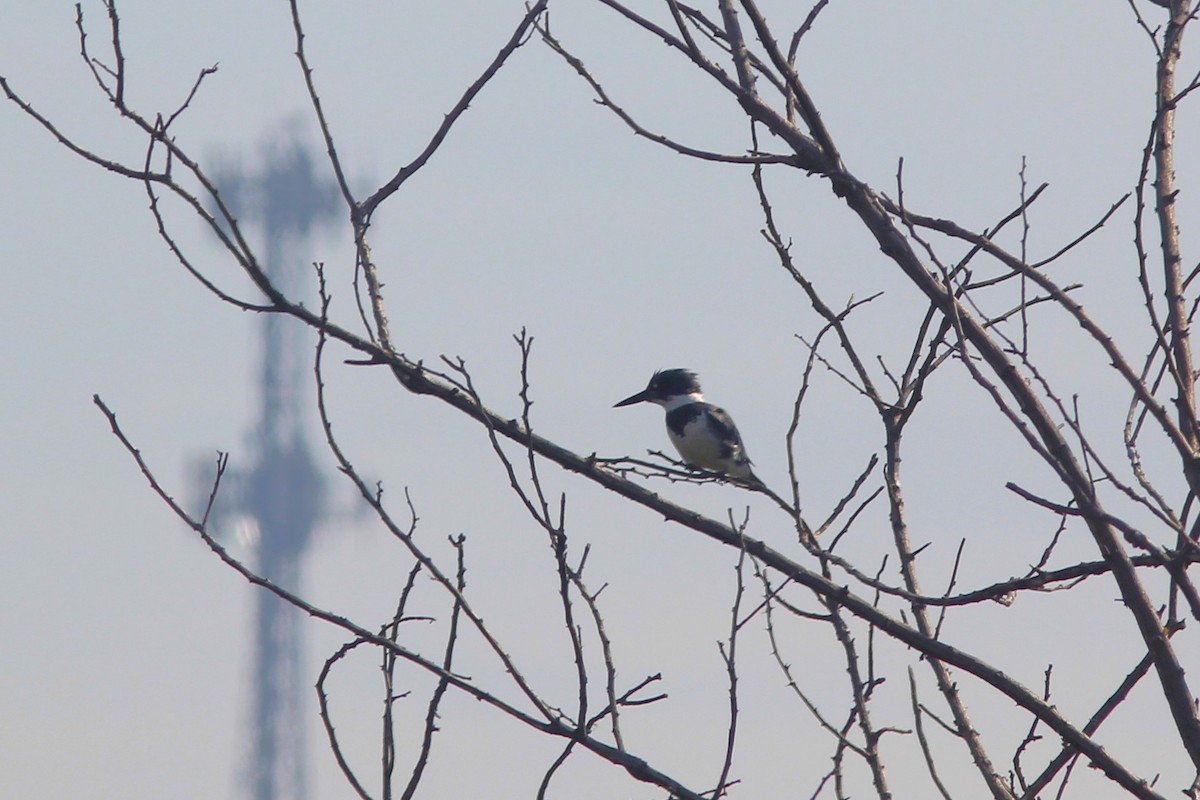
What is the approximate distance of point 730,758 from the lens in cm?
410

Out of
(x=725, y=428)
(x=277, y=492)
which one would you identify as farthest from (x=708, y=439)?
(x=277, y=492)

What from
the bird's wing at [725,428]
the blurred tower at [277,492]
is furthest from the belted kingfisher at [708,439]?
the blurred tower at [277,492]

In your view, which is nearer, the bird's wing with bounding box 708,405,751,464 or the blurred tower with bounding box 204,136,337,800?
the bird's wing with bounding box 708,405,751,464

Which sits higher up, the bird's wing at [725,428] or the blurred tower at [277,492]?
the blurred tower at [277,492]

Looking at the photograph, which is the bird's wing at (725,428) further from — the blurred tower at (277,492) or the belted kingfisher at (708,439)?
the blurred tower at (277,492)

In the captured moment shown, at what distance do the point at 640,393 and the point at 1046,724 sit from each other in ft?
27.7

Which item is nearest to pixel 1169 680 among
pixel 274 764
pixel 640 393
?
pixel 640 393

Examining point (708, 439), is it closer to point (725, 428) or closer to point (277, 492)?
point (725, 428)

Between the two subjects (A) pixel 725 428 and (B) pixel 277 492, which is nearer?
(A) pixel 725 428

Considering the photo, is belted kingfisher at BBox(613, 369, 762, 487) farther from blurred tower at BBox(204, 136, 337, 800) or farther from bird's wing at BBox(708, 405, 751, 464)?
blurred tower at BBox(204, 136, 337, 800)

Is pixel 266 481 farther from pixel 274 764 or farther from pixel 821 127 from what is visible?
pixel 821 127

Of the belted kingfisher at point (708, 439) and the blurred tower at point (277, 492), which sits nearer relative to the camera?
the belted kingfisher at point (708, 439)

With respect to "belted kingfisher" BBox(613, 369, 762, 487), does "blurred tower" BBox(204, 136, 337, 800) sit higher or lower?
higher

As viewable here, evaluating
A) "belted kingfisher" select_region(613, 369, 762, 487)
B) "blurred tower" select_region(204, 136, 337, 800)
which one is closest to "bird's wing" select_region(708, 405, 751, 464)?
"belted kingfisher" select_region(613, 369, 762, 487)
